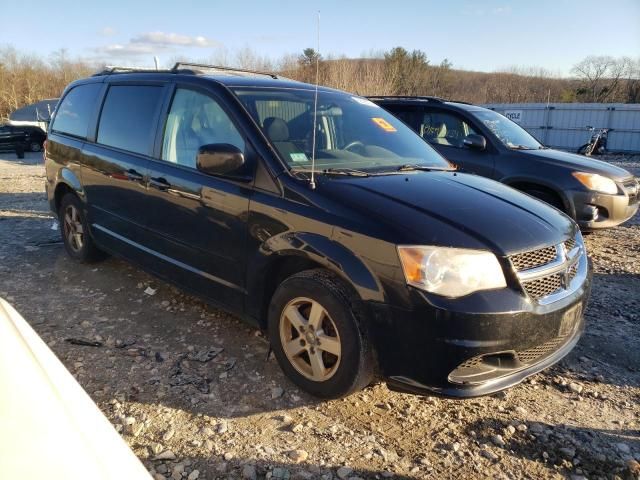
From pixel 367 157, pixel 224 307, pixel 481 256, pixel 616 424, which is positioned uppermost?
pixel 367 157

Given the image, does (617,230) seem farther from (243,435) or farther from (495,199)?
(243,435)

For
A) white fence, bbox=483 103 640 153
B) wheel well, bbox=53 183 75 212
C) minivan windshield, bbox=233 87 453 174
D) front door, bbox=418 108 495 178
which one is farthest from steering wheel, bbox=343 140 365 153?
white fence, bbox=483 103 640 153

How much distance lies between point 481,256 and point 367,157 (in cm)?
132

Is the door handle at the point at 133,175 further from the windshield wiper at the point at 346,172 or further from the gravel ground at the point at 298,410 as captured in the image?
the windshield wiper at the point at 346,172

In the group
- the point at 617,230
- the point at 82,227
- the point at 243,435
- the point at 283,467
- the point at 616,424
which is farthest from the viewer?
the point at 617,230

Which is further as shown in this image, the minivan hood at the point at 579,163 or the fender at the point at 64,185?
the minivan hood at the point at 579,163

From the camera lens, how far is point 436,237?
8.18 ft

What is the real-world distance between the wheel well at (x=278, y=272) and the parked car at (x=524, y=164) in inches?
149

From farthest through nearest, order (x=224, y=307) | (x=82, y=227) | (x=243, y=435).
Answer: (x=82, y=227)
(x=224, y=307)
(x=243, y=435)

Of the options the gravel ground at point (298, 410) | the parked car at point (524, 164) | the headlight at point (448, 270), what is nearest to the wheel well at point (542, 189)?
the parked car at point (524, 164)

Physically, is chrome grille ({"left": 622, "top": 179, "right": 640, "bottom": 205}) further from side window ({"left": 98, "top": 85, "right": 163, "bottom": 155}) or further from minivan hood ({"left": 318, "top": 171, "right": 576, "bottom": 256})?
side window ({"left": 98, "top": 85, "right": 163, "bottom": 155})

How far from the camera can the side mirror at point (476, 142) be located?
254 inches

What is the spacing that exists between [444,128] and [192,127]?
441 cm

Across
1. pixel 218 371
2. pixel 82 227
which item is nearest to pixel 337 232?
pixel 218 371
